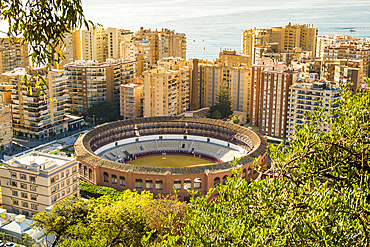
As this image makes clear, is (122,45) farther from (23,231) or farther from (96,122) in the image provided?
(23,231)

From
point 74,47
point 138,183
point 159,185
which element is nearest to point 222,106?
point 159,185

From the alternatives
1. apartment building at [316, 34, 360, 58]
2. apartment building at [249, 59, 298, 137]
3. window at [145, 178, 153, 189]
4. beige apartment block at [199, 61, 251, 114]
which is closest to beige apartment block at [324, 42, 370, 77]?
apartment building at [316, 34, 360, 58]

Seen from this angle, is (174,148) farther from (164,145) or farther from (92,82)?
(92,82)

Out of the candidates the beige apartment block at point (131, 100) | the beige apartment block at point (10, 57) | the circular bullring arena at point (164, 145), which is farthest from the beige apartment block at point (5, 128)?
the beige apartment block at point (10, 57)

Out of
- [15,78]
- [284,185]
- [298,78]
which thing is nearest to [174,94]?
[298,78]

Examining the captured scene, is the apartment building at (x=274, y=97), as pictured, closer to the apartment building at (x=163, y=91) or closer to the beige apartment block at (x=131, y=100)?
the apartment building at (x=163, y=91)

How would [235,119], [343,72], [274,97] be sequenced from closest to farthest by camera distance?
[274,97]
[343,72]
[235,119]
